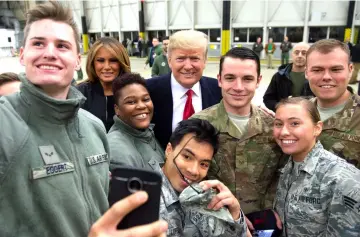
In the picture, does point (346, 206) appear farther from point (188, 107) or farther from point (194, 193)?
point (188, 107)

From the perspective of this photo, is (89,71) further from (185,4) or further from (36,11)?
(185,4)

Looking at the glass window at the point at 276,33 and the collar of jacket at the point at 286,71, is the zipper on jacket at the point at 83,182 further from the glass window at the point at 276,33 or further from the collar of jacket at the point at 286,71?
the glass window at the point at 276,33

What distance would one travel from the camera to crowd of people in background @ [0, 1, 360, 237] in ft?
3.57

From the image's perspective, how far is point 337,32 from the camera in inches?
616

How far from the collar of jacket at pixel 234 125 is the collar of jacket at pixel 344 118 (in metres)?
0.50

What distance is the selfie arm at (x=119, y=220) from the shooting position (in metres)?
0.65

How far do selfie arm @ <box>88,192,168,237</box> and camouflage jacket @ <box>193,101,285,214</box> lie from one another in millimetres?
1398

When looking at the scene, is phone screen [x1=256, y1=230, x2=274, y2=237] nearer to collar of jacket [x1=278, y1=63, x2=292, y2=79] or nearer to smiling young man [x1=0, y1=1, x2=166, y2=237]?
smiling young man [x1=0, y1=1, x2=166, y2=237]

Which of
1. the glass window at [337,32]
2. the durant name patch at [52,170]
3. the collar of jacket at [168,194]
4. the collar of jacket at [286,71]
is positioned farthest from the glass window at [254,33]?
the durant name patch at [52,170]

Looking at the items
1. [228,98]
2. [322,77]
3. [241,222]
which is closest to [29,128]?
[241,222]

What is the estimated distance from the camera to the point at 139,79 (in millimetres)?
2203

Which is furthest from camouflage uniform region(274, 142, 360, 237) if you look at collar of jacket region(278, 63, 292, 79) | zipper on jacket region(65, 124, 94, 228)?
collar of jacket region(278, 63, 292, 79)

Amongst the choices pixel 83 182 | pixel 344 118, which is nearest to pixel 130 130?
pixel 83 182

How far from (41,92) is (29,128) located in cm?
15
